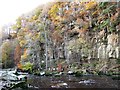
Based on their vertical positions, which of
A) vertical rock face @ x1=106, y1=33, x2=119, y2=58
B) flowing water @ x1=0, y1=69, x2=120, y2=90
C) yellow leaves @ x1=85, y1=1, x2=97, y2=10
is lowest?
flowing water @ x1=0, y1=69, x2=120, y2=90

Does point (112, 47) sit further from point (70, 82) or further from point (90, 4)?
point (70, 82)

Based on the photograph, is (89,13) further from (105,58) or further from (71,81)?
(71,81)

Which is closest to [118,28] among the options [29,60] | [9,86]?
[29,60]

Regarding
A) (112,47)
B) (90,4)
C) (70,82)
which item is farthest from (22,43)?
(112,47)

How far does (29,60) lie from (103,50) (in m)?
1.11

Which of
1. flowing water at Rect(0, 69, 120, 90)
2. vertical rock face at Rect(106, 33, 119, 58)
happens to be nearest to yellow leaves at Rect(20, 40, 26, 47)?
flowing water at Rect(0, 69, 120, 90)

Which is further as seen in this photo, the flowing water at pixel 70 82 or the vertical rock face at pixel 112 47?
the vertical rock face at pixel 112 47

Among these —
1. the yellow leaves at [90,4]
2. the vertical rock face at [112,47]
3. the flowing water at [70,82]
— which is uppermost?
the yellow leaves at [90,4]

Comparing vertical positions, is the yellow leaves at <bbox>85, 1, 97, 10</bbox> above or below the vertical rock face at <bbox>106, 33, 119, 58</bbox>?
above

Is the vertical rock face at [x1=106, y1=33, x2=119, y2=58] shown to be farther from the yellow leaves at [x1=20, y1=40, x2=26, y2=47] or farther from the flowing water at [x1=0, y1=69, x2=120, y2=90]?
the yellow leaves at [x1=20, y1=40, x2=26, y2=47]

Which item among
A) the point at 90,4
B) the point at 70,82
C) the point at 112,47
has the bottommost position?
the point at 70,82

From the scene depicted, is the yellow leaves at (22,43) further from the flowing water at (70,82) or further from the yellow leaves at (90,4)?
the yellow leaves at (90,4)

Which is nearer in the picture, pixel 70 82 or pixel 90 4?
pixel 70 82

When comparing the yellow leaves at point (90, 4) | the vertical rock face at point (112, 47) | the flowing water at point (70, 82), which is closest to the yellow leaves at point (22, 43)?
the flowing water at point (70, 82)
